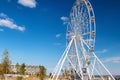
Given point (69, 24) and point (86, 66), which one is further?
point (69, 24)

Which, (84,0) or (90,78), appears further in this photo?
(84,0)

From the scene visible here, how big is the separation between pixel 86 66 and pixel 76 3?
9.91 meters

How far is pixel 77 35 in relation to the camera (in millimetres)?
31828

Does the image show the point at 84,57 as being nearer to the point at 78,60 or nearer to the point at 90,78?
the point at 78,60

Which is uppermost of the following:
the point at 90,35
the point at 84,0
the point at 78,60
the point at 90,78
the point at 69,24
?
the point at 84,0

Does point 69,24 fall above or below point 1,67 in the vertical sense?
above

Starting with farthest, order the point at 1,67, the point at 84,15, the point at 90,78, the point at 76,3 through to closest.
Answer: the point at 1,67
the point at 76,3
the point at 84,15
the point at 90,78

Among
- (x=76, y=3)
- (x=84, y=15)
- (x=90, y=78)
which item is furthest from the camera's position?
(x=76, y=3)

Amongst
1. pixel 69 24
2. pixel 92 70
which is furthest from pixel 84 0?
pixel 92 70

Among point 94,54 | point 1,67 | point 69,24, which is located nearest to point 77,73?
point 94,54

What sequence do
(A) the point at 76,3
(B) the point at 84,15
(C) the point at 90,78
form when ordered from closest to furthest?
(C) the point at 90,78 < (B) the point at 84,15 < (A) the point at 76,3

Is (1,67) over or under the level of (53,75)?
over

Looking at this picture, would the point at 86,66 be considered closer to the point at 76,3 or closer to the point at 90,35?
the point at 90,35

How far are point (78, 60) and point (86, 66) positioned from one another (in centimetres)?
136
